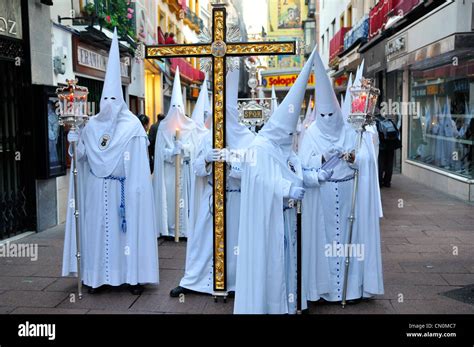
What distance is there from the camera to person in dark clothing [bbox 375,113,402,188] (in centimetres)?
1397

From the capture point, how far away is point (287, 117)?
458cm

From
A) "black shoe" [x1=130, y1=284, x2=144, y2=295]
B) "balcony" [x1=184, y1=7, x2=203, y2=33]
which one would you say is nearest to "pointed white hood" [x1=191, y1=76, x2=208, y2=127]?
"black shoe" [x1=130, y1=284, x2=144, y2=295]

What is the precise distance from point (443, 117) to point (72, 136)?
37.3 ft

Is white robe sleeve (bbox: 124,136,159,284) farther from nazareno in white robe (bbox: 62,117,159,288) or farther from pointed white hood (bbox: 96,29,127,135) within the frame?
pointed white hood (bbox: 96,29,127,135)

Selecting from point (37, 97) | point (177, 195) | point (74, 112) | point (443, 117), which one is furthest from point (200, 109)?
point (443, 117)

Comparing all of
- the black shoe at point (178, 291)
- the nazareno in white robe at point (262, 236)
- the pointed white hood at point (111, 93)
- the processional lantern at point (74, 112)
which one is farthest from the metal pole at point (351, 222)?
the processional lantern at point (74, 112)

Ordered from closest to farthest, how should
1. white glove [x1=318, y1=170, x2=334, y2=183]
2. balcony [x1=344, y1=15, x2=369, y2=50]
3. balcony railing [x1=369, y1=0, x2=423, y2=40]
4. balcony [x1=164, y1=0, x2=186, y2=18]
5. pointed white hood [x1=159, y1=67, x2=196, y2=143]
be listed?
white glove [x1=318, y1=170, x2=334, y2=183] < pointed white hood [x1=159, y1=67, x2=196, y2=143] < balcony railing [x1=369, y1=0, x2=423, y2=40] < balcony [x1=344, y1=15, x2=369, y2=50] < balcony [x1=164, y1=0, x2=186, y2=18]

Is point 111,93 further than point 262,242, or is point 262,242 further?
point 111,93

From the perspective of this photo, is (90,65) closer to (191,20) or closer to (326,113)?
(326,113)

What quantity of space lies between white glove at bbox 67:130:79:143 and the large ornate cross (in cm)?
112

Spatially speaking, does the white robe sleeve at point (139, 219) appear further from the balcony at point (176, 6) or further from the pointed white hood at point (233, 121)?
the balcony at point (176, 6)

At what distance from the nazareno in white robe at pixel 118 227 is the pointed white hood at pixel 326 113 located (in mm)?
1921

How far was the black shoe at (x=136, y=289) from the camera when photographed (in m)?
5.86

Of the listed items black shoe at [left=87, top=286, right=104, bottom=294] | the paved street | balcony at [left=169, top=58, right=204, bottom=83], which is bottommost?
the paved street
